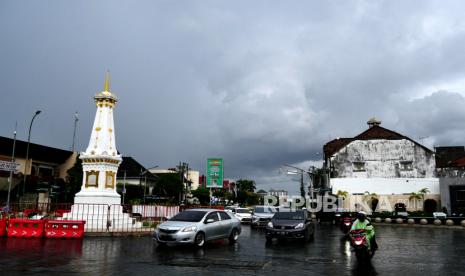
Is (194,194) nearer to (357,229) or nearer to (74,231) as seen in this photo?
(74,231)

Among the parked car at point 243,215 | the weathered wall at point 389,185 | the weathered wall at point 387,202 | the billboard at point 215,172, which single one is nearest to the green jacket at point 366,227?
the parked car at point 243,215

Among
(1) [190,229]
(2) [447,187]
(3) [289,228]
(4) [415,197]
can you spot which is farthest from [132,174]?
(1) [190,229]

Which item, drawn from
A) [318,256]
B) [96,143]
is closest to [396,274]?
[318,256]

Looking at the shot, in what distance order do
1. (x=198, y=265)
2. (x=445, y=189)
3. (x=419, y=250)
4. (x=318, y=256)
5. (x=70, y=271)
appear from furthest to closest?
(x=445, y=189) → (x=419, y=250) → (x=318, y=256) → (x=198, y=265) → (x=70, y=271)

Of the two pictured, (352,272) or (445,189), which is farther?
(445,189)

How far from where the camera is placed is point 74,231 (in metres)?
18.6

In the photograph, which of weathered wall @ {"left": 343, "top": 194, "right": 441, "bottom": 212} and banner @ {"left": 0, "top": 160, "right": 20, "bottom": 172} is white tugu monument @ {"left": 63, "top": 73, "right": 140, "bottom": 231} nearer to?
banner @ {"left": 0, "top": 160, "right": 20, "bottom": 172}

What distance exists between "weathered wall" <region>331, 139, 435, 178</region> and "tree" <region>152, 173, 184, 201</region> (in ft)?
108

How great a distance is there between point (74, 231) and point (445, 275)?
15.1 metres

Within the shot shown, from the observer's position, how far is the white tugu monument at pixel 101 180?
22234 millimetres

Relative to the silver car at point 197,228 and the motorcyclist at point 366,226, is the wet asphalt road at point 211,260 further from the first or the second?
the motorcyclist at point 366,226

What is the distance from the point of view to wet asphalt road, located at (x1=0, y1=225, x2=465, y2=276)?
10.3 m

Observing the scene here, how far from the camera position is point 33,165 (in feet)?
182

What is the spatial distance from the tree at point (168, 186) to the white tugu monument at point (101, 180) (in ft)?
172
